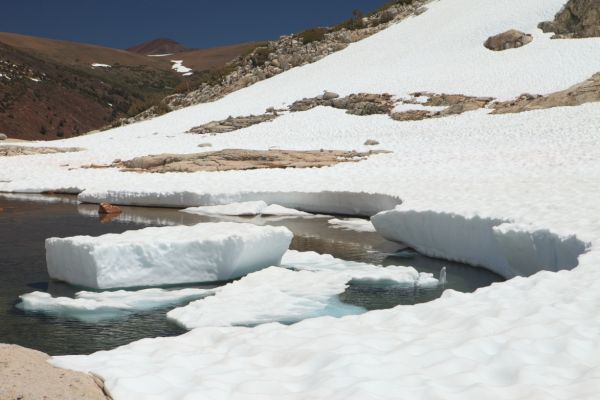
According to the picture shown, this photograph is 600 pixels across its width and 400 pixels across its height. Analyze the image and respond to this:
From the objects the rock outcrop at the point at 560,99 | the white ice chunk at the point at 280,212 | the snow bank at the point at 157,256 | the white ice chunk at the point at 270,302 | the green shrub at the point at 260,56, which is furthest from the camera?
the green shrub at the point at 260,56

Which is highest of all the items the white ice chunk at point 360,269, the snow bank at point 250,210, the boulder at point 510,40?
the boulder at point 510,40

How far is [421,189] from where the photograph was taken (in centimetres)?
1515

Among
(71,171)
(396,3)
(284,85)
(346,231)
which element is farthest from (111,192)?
(396,3)

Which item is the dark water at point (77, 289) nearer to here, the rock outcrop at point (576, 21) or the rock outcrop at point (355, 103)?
the rock outcrop at point (355, 103)

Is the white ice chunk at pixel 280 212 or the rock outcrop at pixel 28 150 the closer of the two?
the white ice chunk at pixel 280 212

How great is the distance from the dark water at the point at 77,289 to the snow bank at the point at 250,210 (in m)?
0.58

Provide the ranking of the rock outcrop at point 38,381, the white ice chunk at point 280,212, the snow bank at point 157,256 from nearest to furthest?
the rock outcrop at point 38,381 → the snow bank at point 157,256 → the white ice chunk at point 280,212

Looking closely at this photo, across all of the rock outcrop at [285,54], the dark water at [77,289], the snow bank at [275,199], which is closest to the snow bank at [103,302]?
the dark water at [77,289]

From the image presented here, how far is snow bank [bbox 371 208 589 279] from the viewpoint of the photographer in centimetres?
852

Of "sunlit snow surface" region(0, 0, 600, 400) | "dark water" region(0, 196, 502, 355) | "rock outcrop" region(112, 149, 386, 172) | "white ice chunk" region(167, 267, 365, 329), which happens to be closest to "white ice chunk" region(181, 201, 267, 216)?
"dark water" region(0, 196, 502, 355)

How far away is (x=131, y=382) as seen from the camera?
13.0ft

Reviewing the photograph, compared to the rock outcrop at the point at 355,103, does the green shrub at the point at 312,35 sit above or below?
above

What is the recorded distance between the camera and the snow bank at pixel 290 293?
7.39 meters

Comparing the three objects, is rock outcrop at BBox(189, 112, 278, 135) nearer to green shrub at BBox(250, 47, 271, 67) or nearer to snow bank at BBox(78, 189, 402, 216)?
green shrub at BBox(250, 47, 271, 67)
